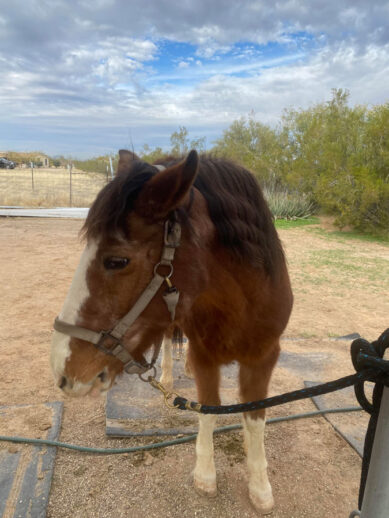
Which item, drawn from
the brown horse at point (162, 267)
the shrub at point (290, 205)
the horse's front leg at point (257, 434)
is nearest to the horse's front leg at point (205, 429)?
the horse's front leg at point (257, 434)

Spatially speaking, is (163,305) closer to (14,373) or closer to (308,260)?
(14,373)

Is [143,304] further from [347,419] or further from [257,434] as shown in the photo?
[347,419]

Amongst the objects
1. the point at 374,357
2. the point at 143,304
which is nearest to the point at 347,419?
the point at 374,357

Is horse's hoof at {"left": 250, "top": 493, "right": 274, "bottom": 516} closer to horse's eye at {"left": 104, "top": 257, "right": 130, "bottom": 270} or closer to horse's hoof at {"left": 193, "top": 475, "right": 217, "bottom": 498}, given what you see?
horse's hoof at {"left": 193, "top": 475, "right": 217, "bottom": 498}

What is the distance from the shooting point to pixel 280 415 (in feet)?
10.0

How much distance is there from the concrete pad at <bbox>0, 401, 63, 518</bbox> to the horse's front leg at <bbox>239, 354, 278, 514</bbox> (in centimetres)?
129

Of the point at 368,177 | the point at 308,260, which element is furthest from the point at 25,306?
the point at 368,177

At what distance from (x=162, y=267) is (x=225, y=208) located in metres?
0.41

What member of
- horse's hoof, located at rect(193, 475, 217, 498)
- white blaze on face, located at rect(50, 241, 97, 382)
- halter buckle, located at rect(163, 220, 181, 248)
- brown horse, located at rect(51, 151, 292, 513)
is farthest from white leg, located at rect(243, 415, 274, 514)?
halter buckle, located at rect(163, 220, 181, 248)

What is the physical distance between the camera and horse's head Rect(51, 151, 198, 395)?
1303 millimetres

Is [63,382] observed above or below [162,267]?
below

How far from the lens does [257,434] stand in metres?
2.25

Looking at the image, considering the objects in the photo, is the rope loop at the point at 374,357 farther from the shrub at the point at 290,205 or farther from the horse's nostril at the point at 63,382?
the shrub at the point at 290,205

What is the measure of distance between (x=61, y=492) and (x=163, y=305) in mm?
1698
